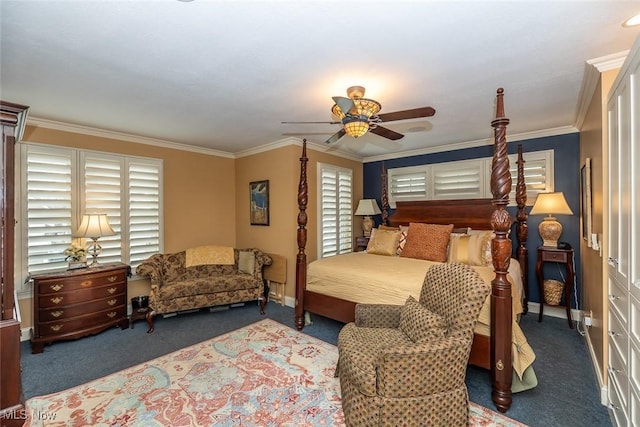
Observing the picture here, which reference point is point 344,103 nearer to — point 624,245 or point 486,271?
point 624,245

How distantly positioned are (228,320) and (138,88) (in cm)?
291

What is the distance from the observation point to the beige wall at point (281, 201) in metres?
4.56

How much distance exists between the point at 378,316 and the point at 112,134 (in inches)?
166

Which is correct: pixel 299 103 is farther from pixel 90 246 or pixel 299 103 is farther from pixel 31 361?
pixel 31 361

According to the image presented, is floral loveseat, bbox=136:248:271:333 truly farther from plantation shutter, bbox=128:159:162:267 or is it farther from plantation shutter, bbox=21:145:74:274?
plantation shutter, bbox=21:145:74:274

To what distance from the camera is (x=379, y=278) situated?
2959 millimetres

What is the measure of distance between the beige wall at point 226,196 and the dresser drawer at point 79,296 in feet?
2.08

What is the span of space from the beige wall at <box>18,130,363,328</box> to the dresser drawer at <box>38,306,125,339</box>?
68 centimetres

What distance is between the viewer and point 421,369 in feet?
5.82

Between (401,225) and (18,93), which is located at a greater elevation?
(18,93)

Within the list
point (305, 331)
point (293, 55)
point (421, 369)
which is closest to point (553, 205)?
point (421, 369)

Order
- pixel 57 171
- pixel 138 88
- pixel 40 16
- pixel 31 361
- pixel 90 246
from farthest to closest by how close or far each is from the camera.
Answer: pixel 90 246, pixel 57 171, pixel 31 361, pixel 138 88, pixel 40 16

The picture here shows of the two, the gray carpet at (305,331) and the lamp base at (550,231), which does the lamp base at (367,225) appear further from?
the lamp base at (550,231)

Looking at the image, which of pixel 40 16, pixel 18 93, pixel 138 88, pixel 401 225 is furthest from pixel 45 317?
pixel 401 225
